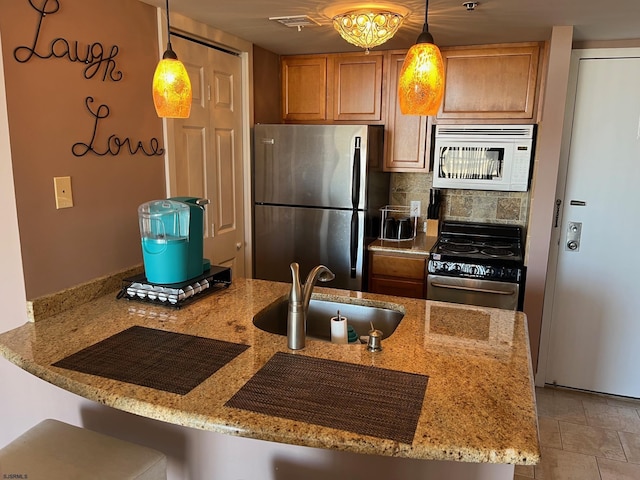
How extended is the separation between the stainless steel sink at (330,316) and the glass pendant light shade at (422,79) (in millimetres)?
838

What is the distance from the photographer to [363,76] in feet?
11.0

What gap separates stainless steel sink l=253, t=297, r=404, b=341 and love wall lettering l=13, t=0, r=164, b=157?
39.2 inches

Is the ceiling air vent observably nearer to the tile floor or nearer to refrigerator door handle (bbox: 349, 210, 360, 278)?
refrigerator door handle (bbox: 349, 210, 360, 278)

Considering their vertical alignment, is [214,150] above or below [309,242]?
above

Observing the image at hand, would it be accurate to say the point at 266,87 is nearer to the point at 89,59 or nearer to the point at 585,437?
the point at 89,59

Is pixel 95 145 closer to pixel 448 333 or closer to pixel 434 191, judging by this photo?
pixel 448 333

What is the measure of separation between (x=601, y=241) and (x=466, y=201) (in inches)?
A: 36.1

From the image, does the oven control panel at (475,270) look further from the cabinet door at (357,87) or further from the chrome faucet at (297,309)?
the chrome faucet at (297,309)

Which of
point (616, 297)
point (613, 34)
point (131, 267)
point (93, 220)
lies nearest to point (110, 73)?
point (93, 220)

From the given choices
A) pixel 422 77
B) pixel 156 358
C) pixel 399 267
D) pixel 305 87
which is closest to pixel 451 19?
pixel 422 77

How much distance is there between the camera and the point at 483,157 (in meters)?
3.17

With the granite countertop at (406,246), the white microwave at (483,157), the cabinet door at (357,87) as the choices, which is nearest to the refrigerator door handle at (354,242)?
the granite countertop at (406,246)

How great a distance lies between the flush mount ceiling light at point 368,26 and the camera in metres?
2.04

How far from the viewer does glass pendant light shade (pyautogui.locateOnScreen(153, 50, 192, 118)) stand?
1772 millimetres
